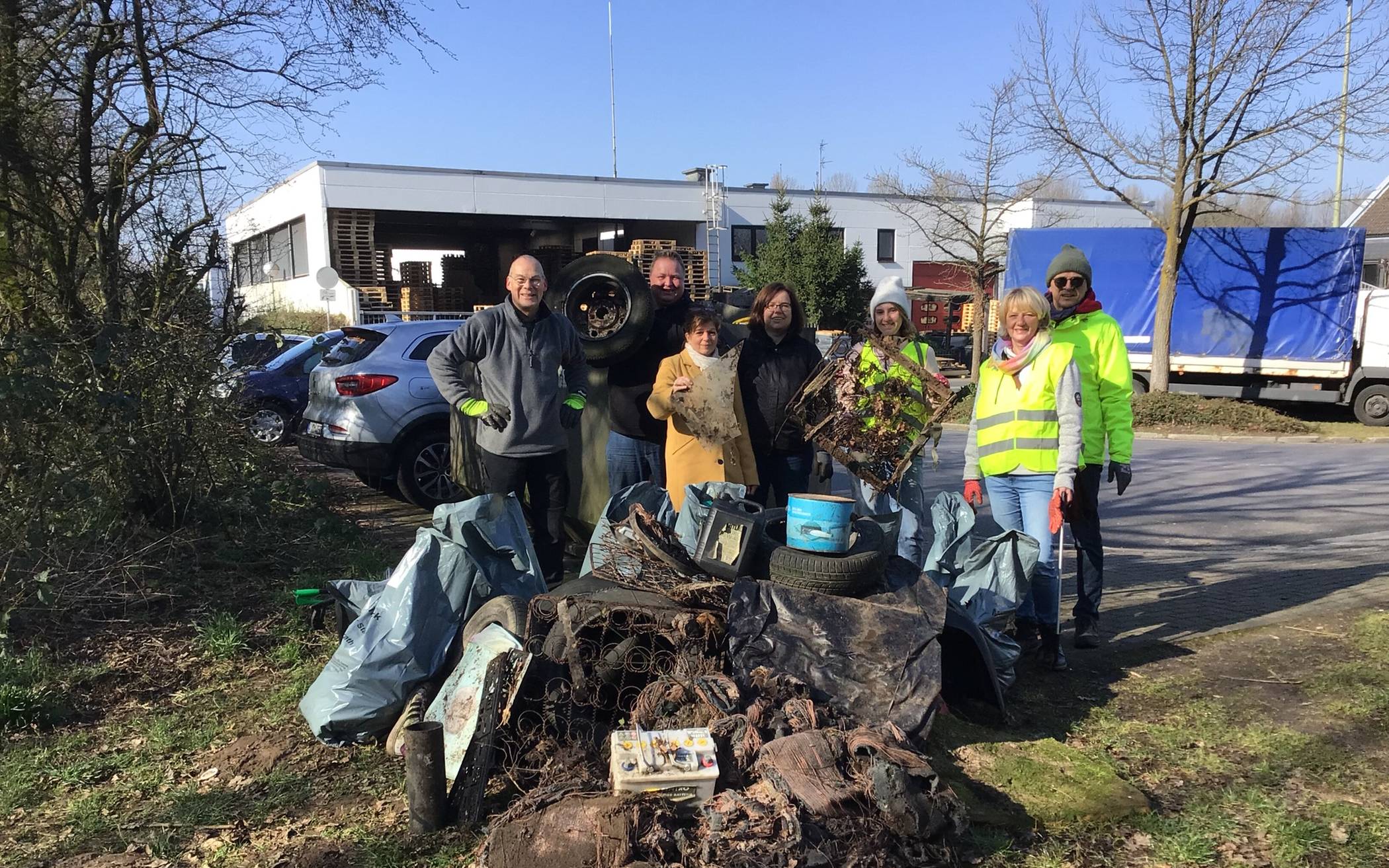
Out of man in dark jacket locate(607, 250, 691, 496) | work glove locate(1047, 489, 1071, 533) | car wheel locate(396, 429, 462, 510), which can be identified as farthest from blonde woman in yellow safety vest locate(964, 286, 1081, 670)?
car wheel locate(396, 429, 462, 510)

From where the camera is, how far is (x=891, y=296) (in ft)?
15.7

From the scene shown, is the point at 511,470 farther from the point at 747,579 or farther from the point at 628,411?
the point at 747,579

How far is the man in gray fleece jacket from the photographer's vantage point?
4633mm

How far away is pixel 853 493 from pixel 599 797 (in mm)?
2752

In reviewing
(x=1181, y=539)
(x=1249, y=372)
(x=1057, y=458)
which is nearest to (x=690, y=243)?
(x=1249, y=372)

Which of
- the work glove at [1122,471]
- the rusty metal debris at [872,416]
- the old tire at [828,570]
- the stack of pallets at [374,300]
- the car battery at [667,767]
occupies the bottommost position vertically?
the car battery at [667,767]

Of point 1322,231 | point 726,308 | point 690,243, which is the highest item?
point 690,243

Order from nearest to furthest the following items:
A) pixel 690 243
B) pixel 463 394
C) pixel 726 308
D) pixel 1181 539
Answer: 1. pixel 463 394
2. pixel 726 308
3. pixel 1181 539
4. pixel 690 243

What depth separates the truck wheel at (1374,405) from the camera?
1466 centimetres

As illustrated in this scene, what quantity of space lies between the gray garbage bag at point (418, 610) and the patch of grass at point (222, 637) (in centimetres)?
76

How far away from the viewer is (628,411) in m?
5.11

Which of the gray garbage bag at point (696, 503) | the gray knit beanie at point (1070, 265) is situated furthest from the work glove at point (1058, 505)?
the gray garbage bag at point (696, 503)

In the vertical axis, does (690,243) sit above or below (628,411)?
above

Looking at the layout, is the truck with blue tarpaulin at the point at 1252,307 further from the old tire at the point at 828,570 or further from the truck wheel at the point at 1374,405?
the old tire at the point at 828,570
